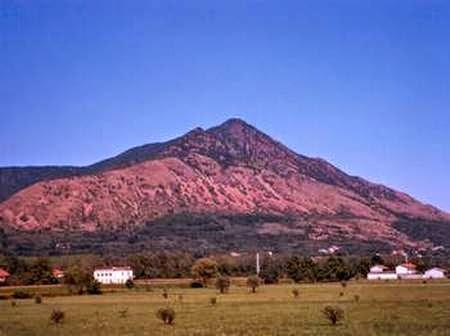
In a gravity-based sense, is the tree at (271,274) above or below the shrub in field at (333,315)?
above

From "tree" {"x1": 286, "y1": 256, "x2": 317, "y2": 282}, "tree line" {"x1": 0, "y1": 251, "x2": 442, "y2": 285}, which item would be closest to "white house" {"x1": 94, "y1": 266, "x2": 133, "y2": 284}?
"tree line" {"x1": 0, "y1": 251, "x2": 442, "y2": 285}

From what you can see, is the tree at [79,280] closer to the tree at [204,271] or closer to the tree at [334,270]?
the tree at [204,271]

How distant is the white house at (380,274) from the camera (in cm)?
18625

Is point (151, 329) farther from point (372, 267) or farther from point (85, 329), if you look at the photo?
point (372, 267)

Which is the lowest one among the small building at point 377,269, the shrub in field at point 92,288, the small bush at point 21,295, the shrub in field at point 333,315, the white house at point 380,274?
the shrub in field at point 333,315

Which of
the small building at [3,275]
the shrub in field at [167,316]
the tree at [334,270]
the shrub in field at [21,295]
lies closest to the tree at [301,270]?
the tree at [334,270]

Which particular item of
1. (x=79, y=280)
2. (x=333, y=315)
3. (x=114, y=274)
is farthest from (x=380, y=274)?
(x=333, y=315)

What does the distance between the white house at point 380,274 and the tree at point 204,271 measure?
1537 inches

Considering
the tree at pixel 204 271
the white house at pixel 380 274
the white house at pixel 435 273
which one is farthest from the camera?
the white house at pixel 435 273

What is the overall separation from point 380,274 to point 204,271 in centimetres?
4694

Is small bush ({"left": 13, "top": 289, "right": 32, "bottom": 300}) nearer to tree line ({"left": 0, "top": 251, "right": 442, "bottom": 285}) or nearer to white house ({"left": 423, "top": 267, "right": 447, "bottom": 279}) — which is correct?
tree line ({"left": 0, "top": 251, "right": 442, "bottom": 285})

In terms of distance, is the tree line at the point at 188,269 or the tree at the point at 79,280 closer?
the tree at the point at 79,280

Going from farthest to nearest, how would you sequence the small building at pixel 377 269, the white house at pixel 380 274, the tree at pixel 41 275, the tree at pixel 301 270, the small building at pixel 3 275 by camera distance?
1. the small building at pixel 377 269
2. the white house at pixel 380 274
3. the tree at pixel 301 270
4. the small building at pixel 3 275
5. the tree at pixel 41 275

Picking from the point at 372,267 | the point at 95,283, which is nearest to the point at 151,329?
the point at 95,283
